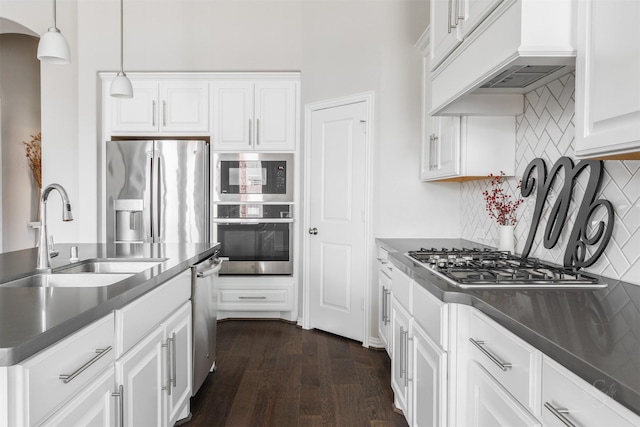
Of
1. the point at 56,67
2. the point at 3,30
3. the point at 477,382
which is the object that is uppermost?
the point at 3,30

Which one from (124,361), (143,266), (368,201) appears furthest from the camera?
(368,201)

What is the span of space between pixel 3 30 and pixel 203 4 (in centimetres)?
186

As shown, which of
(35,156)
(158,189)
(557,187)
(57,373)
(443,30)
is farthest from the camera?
(35,156)

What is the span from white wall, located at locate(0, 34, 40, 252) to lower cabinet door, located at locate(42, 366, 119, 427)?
4494 millimetres

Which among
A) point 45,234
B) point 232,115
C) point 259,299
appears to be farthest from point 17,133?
point 45,234

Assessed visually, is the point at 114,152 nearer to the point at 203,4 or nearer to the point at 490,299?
the point at 203,4

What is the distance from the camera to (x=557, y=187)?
6.78ft

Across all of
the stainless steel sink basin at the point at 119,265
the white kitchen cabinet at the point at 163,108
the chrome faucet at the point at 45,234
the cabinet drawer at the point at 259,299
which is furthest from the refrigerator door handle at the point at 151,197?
the chrome faucet at the point at 45,234

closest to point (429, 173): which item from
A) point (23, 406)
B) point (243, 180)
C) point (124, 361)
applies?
point (243, 180)

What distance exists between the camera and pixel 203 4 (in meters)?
4.41

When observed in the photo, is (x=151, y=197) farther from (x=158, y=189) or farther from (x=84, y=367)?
(x=84, y=367)

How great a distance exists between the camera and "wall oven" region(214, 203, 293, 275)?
4375 mm

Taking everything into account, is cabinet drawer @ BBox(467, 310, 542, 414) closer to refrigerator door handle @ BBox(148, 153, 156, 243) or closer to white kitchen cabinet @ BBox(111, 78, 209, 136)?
refrigerator door handle @ BBox(148, 153, 156, 243)

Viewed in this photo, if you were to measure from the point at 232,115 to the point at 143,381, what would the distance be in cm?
316
